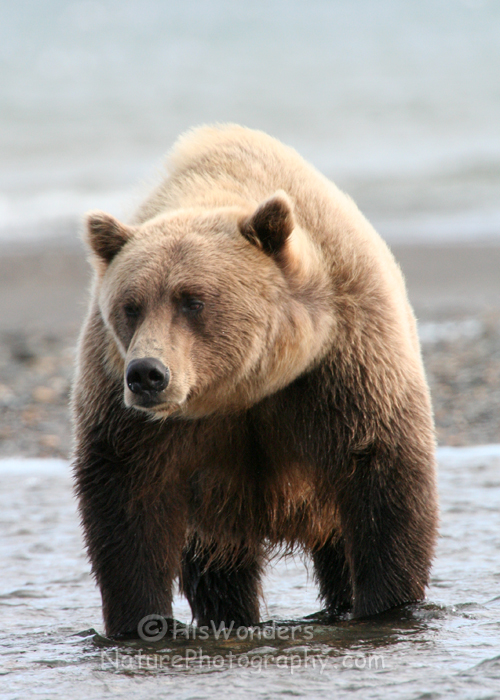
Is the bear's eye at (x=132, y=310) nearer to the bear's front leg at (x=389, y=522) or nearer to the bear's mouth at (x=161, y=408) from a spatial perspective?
the bear's mouth at (x=161, y=408)

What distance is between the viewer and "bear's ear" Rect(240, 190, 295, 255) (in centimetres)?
414

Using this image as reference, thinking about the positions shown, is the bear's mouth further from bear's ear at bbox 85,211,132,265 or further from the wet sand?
the wet sand

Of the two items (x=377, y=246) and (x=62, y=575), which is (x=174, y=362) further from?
(x=62, y=575)

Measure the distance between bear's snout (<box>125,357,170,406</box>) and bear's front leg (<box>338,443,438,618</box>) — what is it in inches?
41.6

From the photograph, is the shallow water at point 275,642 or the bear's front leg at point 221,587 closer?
the shallow water at point 275,642

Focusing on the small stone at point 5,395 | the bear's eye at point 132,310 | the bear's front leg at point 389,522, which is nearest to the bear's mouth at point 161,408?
the bear's eye at point 132,310

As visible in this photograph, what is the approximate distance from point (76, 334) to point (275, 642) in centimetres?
965

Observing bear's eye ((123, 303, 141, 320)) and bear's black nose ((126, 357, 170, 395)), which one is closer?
bear's black nose ((126, 357, 170, 395))

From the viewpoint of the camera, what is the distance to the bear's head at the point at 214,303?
13.3 feet

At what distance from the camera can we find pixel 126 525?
14.8ft

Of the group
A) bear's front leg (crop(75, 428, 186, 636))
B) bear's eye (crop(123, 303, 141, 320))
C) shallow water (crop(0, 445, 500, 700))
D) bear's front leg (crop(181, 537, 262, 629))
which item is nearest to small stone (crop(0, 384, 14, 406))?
shallow water (crop(0, 445, 500, 700))

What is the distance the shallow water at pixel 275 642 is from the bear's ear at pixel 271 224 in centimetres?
164

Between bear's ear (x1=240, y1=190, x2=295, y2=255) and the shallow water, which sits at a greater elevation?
bear's ear (x1=240, y1=190, x2=295, y2=255)

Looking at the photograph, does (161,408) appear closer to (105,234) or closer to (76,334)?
(105,234)
